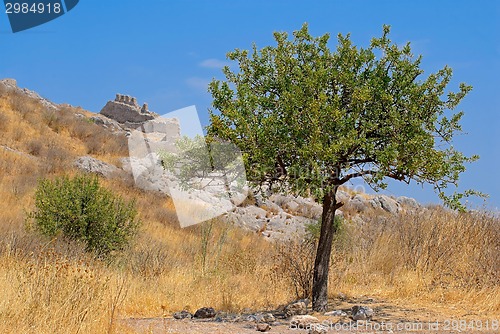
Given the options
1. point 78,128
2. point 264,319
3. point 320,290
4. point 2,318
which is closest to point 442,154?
point 320,290

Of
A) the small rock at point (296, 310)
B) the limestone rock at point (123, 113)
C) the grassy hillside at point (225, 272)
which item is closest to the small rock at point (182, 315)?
the grassy hillside at point (225, 272)

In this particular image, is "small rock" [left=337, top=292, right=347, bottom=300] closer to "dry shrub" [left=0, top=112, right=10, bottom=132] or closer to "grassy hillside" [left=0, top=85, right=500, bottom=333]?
"grassy hillside" [left=0, top=85, right=500, bottom=333]

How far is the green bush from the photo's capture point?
512 inches

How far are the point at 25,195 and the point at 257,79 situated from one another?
12118mm

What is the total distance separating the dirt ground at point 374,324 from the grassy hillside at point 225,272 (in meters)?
0.51

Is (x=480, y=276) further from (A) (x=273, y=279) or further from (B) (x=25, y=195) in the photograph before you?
(B) (x=25, y=195)

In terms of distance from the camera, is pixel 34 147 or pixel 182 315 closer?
pixel 182 315

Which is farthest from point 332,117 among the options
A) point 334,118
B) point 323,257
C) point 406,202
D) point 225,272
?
point 406,202

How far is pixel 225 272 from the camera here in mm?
12391

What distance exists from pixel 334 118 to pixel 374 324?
327 centimetres

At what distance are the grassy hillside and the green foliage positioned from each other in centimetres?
294

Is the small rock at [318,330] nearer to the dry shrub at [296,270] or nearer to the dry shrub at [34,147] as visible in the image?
the dry shrub at [296,270]

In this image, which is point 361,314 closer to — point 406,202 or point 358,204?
point 358,204

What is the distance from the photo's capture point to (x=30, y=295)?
6680mm
